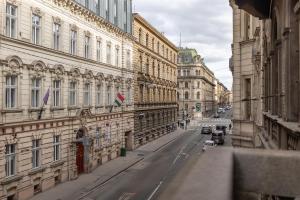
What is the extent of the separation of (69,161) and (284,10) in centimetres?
2280

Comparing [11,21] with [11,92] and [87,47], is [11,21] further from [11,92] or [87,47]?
[87,47]

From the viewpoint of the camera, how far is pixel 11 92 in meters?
22.0

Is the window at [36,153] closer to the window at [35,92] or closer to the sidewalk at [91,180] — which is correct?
the sidewalk at [91,180]

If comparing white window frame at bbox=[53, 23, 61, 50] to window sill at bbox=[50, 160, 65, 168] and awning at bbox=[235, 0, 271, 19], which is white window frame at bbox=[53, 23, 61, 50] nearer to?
window sill at bbox=[50, 160, 65, 168]

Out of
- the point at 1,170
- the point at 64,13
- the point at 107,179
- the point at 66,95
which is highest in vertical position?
the point at 64,13

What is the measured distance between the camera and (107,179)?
1161 inches

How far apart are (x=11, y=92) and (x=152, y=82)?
34176 mm

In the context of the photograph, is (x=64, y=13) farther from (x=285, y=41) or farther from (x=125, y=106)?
(x=285, y=41)

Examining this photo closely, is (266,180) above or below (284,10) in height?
below

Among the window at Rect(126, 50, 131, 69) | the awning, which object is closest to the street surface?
the awning

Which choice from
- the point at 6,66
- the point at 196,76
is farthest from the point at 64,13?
the point at 196,76

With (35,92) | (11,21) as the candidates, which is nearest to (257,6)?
(11,21)

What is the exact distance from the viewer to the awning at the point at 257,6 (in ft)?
39.0

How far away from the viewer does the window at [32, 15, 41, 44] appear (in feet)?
79.6
